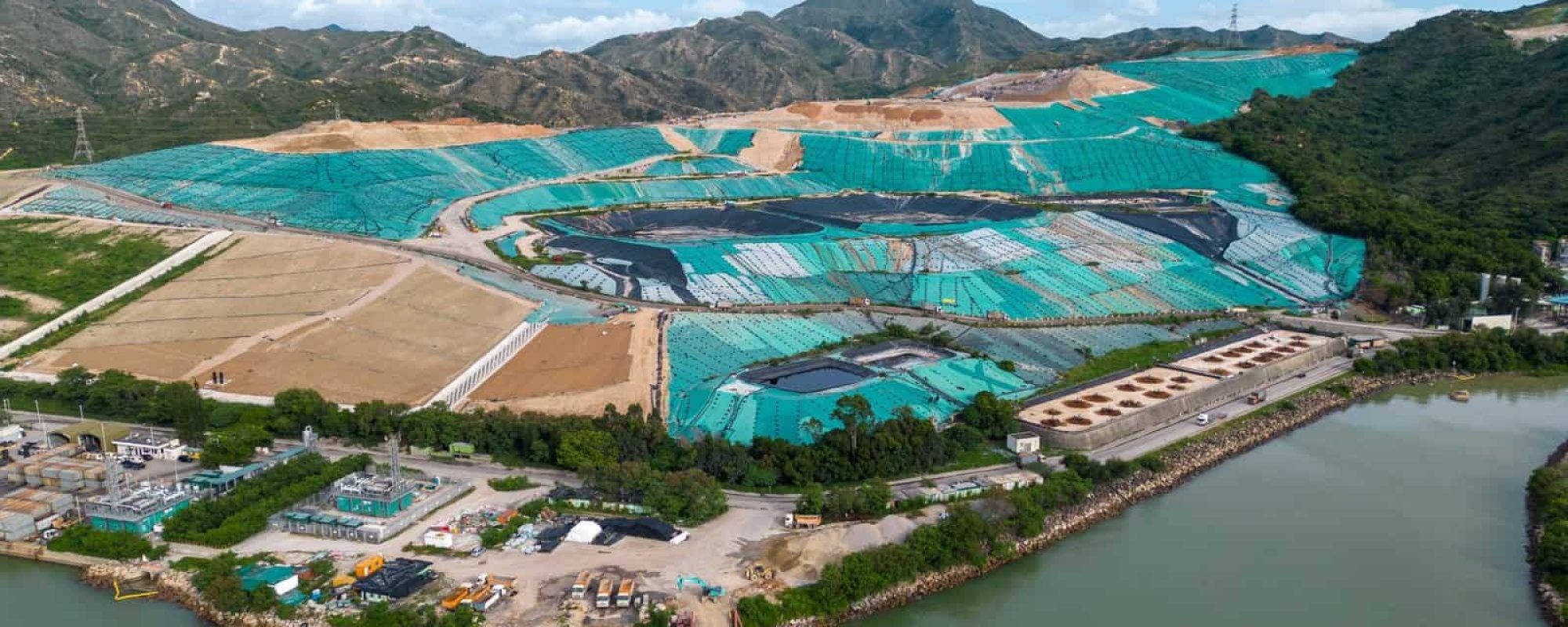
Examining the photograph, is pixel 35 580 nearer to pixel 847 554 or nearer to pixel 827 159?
pixel 847 554

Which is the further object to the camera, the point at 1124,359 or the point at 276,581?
the point at 1124,359

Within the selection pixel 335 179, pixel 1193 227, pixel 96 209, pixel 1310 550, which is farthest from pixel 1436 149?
pixel 96 209

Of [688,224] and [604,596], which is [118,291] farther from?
[604,596]

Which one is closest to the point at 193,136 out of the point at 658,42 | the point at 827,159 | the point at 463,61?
the point at 827,159

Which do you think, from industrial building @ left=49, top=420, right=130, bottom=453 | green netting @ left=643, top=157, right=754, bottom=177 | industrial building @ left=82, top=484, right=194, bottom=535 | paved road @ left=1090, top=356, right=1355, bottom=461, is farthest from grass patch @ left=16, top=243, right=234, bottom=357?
paved road @ left=1090, top=356, right=1355, bottom=461

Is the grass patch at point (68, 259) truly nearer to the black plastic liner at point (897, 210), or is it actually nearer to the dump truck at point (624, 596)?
the black plastic liner at point (897, 210)

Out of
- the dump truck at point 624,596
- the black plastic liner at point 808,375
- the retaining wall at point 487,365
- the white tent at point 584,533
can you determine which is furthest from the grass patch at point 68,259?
the dump truck at point 624,596
